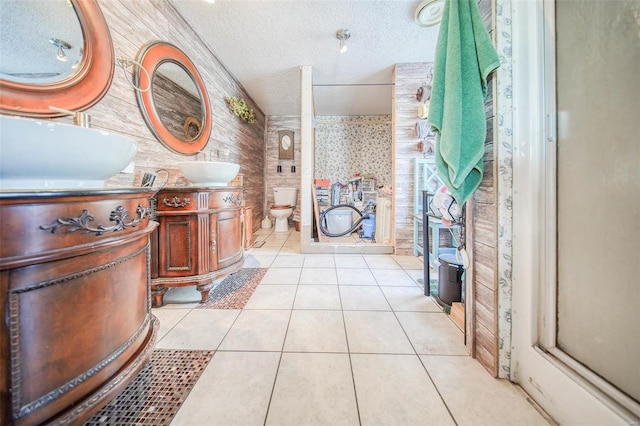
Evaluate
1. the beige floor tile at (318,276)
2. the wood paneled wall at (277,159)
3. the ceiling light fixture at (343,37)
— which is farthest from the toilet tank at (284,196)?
the ceiling light fixture at (343,37)

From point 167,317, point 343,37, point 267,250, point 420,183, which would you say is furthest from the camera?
point 267,250

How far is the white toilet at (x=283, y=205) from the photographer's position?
13.7 feet

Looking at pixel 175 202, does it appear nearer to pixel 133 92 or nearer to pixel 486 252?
pixel 133 92

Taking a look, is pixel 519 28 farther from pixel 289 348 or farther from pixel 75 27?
pixel 75 27

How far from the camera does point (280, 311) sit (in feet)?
4.96

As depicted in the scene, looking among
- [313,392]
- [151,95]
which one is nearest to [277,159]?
[151,95]

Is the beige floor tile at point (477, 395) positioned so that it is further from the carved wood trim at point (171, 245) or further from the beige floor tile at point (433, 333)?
the carved wood trim at point (171, 245)

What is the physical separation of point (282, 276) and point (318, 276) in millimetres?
343

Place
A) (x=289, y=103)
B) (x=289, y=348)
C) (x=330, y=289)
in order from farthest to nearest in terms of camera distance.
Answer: (x=289, y=103) < (x=330, y=289) < (x=289, y=348)

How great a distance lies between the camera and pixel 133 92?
1537 mm

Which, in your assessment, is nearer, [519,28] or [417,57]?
[519,28]

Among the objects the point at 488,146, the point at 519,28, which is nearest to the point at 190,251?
the point at 488,146

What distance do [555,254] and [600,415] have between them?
1.57 ft

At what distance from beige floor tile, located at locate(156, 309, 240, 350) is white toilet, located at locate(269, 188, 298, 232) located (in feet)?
8.94
